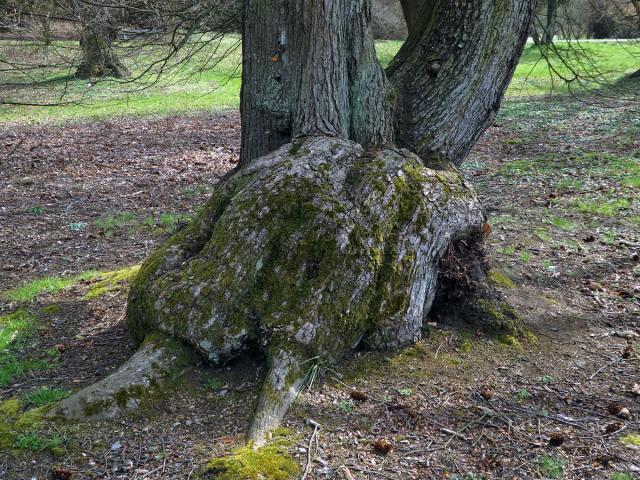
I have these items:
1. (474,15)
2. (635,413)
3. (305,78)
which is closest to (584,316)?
(635,413)

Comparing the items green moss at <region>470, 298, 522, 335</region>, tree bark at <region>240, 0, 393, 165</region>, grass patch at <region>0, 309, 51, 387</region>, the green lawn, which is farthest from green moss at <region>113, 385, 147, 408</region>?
the green lawn

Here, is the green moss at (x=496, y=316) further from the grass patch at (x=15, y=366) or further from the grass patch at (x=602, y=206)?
the grass patch at (x=602, y=206)

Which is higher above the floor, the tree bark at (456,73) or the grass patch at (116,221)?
the tree bark at (456,73)

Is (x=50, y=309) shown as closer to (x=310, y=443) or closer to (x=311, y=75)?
(x=311, y=75)

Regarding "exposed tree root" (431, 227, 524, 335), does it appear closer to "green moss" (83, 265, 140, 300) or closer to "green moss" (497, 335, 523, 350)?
"green moss" (497, 335, 523, 350)

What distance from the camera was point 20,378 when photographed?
5035mm

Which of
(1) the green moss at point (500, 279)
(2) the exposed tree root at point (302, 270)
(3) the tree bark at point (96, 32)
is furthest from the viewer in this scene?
(3) the tree bark at point (96, 32)

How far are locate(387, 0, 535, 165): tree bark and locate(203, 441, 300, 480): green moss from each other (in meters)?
3.04

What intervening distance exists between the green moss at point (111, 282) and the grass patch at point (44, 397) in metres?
2.09

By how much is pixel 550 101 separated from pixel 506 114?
301cm

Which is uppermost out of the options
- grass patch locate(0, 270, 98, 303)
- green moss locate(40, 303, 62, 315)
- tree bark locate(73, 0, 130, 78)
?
tree bark locate(73, 0, 130, 78)

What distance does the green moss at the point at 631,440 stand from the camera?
13.3ft

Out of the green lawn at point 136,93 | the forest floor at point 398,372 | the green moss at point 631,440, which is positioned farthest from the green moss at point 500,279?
the green lawn at point 136,93

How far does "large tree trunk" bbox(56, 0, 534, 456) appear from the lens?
4.52 metres
